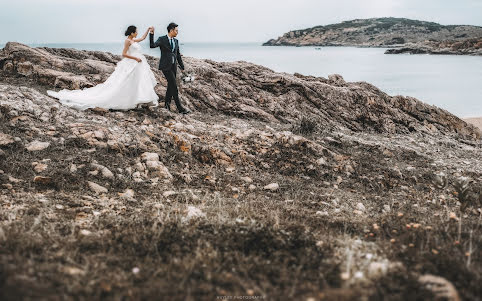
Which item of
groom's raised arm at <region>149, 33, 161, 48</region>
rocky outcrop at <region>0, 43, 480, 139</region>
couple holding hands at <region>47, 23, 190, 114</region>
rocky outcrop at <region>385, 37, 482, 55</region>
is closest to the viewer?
couple holding hands at <region>47, 23, 190, 114</region>

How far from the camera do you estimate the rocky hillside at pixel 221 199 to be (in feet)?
9.55

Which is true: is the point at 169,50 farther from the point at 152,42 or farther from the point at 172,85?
the point at 172,85

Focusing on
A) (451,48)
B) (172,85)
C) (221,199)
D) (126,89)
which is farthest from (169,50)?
(451,48)

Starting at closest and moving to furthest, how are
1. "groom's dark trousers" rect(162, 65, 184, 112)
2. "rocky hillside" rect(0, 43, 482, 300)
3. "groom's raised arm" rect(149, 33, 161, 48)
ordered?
"rocky hillside" rect(0, 43, 482, 300), "groom's raised arm" rect(149, 33, 161, 48), "groom's dark trousers" rect(162, 65, 184, 112)

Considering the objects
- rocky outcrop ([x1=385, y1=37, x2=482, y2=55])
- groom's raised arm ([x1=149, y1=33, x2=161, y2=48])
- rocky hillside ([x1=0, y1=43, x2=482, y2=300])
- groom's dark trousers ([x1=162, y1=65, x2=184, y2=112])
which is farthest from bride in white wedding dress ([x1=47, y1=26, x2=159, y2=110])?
rocky outcrop ([x1=385, y1=37, x2=482, y2=55])

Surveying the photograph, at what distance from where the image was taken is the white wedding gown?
9.14 metres

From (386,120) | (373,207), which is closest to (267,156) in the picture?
(373,207)

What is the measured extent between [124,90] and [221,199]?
5469 millimetres

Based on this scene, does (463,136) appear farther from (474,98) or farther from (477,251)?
(474,98)

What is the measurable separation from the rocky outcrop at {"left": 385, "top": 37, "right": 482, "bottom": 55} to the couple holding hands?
4794 inches

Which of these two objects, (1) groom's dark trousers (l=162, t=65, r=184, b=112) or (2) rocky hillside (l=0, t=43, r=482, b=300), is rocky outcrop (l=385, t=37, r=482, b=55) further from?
(1) groom's dark trousers (l=162, t=65, r=184, b=112)

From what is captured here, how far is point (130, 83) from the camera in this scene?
926 cm

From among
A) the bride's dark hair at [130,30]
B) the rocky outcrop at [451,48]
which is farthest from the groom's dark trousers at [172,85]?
the rocky outcrop at [451,48]

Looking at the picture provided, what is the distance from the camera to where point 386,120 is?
1323 centimetres
